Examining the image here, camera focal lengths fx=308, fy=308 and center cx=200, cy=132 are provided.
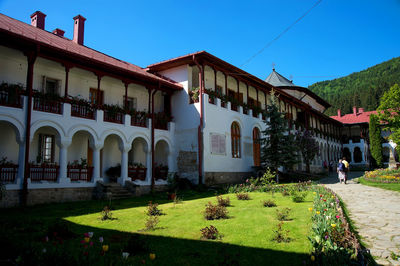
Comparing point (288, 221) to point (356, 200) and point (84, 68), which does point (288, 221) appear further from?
point (84, 68)

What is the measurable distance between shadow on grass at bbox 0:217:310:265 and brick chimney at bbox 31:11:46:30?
14.2 meters

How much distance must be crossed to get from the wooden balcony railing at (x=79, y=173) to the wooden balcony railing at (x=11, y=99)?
326 cm

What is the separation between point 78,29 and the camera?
18.0m

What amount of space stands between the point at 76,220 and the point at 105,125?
270 inches

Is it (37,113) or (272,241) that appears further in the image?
(37,113)

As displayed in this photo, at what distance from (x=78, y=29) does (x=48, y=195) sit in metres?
10.4

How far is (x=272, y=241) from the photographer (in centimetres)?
561

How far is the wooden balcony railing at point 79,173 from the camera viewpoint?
43.4 ft

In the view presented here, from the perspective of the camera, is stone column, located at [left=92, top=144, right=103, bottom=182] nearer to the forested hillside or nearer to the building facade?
the building facade

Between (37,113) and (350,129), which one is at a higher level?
(350,129)

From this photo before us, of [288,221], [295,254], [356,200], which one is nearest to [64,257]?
[295,254]

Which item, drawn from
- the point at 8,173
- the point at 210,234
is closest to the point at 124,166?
the point at 8,173

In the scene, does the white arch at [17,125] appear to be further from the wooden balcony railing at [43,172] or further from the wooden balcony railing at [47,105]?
the wooden balcony railing at [43,172]

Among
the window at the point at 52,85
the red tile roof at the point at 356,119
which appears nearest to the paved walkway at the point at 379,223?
the window at the point at 52,85
